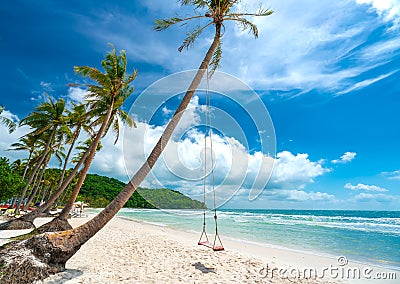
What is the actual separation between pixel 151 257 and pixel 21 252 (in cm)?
396

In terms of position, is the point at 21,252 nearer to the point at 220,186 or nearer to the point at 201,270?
the point at 201,270

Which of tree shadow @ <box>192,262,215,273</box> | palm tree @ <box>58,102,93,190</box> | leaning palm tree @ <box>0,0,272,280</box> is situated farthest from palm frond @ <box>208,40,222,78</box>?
palm tree @ <box>58,102,93,190</box>

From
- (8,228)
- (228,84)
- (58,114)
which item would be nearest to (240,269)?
(228,84)

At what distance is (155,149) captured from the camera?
6301 millimetres

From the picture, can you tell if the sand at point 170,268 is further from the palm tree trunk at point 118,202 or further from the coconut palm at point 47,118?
the coconut palm at point 47,118

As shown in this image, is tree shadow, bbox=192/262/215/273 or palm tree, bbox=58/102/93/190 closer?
tree shadow, bbox=192/262/215/273

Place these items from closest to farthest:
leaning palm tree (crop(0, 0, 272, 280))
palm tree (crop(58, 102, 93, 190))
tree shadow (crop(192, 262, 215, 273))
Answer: leaning palm tree (crop(0, 0, 272, 280)) < tree shadow (crop(192, 262, 215, 273)) < palm tree (crop(58, 102, 93, 190))

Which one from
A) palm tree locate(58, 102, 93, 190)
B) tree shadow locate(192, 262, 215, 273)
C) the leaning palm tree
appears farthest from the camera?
palm tree locate(58, 102, 93, 190)

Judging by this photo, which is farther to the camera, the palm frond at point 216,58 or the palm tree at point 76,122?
the palm tree at point 76,122

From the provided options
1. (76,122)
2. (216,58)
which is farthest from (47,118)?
(216,58)

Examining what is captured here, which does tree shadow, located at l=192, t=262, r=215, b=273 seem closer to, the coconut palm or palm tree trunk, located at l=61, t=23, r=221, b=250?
palm tree trunk, located at l=61, t=23, r=221, b=250

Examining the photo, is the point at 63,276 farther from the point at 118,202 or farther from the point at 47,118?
the point at 47,118

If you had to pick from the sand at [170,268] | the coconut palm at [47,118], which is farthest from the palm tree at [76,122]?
the sand at [170,268]

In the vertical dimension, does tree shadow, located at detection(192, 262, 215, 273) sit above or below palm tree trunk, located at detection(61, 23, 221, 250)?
below
